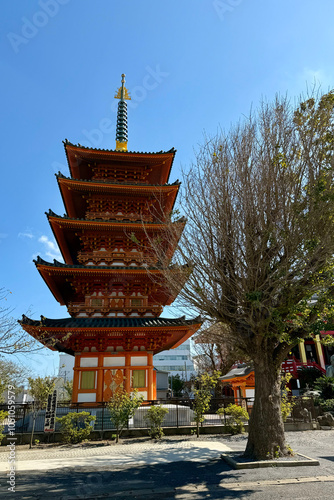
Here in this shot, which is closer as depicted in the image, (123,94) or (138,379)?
(138,379)

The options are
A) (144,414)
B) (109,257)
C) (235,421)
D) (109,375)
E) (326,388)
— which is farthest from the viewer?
(326,388)

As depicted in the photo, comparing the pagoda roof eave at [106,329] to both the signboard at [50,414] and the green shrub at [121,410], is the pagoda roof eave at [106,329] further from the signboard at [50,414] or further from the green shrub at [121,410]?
the green shrub at [121,410]

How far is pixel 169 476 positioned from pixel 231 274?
16.4ft

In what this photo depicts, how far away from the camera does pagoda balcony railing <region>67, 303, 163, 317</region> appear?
14.8m

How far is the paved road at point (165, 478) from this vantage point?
5977mm

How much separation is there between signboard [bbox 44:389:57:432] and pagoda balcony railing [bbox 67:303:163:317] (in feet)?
12.7

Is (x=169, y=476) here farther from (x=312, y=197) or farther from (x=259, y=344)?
(x=312, y=197)

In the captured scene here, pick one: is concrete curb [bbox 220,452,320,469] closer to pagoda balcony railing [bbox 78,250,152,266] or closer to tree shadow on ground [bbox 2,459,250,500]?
tree shadow on ground [bbox 2,459,250,500]

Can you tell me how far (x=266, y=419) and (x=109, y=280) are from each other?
9666 millimetres

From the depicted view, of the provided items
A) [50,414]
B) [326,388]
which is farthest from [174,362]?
[50,414]

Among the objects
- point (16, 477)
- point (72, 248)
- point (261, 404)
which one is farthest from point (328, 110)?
point (72, 248)

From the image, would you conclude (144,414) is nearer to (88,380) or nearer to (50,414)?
(88,380)

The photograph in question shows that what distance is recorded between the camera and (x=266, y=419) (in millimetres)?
7832

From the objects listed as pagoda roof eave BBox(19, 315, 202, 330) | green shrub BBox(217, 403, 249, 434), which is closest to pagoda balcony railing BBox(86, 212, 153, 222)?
pagoda roof eave BBox(19, 315, 202, 330)
